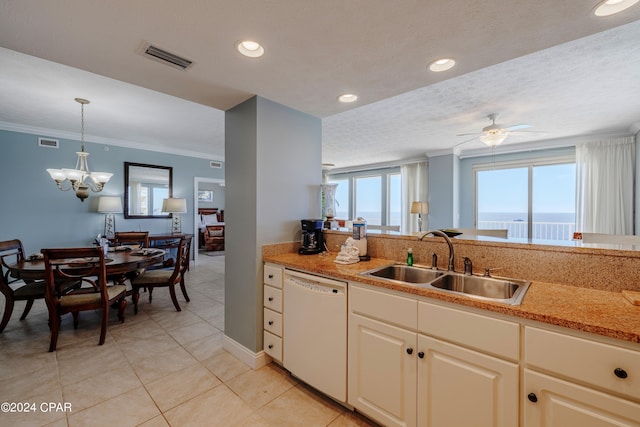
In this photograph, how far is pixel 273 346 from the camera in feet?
7.09

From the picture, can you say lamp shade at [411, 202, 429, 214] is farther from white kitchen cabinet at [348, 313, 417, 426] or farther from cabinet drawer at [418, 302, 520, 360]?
cabinet drawer at [418, 302, 520, 360]

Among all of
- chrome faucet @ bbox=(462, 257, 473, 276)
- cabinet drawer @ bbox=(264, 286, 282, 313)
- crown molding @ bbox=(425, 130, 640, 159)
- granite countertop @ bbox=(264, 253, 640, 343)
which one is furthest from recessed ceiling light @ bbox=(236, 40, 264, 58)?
crown molding @ bbox=(425, 130, 640, 159)

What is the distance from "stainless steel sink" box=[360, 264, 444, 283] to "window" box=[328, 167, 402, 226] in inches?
217

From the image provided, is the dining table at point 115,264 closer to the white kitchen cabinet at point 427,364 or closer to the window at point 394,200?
the white kitchen cabinet at point 427,364

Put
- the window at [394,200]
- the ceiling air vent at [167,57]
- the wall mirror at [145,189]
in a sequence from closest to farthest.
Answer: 1. the ceiling air vent at [167,57]
2. the wall mirror at [145,189]
3. the window at [394,200]

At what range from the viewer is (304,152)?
261 centimetres

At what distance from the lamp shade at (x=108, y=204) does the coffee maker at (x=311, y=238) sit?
421cm

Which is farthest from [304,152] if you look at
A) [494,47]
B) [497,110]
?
[497,110]

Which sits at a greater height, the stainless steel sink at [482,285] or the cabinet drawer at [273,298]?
the stainless steel sink at [482,285]

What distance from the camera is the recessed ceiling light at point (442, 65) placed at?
1720 millimetres

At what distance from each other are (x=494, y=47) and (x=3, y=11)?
264cm

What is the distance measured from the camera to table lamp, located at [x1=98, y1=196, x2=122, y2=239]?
4.68 m

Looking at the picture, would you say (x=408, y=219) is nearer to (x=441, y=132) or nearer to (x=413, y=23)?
(x=441, y=132)

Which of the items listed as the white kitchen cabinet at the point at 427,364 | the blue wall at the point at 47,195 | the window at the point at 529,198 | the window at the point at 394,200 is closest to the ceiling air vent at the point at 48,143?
the blue wall at the point at 47,195
